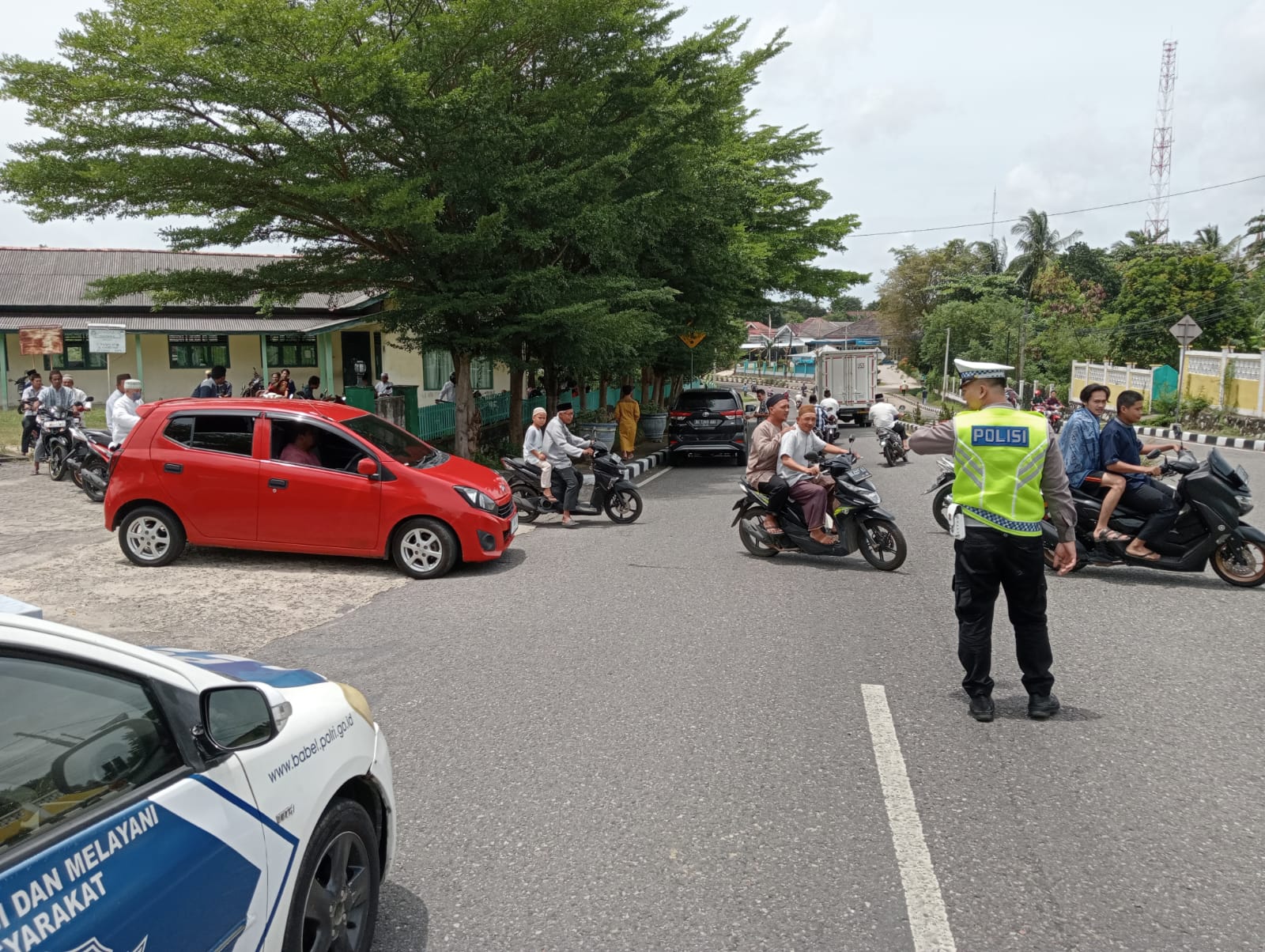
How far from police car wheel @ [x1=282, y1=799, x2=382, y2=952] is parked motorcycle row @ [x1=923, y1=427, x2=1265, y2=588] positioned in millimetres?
6469

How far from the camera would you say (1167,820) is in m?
4.11

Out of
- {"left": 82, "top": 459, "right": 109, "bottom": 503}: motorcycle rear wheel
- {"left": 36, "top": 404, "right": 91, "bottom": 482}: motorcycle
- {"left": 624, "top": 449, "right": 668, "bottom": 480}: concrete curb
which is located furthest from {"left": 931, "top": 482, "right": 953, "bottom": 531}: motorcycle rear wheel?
{"left": 36, "top": 404, "right": 91, "bottom": 482}: motorcycle

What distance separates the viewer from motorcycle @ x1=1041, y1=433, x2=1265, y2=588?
333 inches

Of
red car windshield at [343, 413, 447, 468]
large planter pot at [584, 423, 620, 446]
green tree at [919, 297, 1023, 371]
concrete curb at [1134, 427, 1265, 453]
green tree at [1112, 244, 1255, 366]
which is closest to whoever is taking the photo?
red car windshield at [343, 413, 447, 468]

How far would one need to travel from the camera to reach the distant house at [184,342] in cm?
2956

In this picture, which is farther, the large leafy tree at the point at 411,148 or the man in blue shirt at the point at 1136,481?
the large leafy tree at the point at 411,148

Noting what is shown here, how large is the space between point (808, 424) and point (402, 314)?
A: 29.4 feet

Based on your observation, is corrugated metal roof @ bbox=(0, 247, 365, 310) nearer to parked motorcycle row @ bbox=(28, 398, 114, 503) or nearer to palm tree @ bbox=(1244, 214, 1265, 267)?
parked motorcycle row @ bbox=(28, 398, 114, 503)

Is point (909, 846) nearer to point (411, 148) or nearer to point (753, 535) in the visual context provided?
point (753, 535)

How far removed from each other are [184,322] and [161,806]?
3061 cm

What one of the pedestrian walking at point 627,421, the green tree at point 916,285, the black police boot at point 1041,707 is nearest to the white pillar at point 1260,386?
the pedestrian walking at point 627,421

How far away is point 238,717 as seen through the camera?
2.55 m

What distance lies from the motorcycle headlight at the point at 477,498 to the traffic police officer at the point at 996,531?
17.3 ft

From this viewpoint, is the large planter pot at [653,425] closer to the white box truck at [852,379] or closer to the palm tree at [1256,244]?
the white box truck at [852,379]
